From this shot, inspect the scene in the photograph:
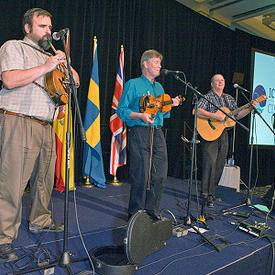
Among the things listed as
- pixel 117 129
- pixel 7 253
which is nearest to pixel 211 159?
pixel 117 129

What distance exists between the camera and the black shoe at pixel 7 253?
193cm

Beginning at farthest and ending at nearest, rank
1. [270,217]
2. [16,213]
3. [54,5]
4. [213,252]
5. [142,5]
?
[142,5] < [54,5] < [270,217] < [213,252] < [16,213]

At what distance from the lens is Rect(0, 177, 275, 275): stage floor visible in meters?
1.97

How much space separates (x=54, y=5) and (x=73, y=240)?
3.41 metres

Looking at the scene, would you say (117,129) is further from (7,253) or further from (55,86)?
(7,253)

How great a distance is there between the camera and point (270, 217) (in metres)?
3.42

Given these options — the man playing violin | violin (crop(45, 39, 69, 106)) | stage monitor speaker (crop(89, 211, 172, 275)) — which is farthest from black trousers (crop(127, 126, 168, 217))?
violin (crop(45, 39, 69, 106))

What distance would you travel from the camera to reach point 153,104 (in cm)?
264

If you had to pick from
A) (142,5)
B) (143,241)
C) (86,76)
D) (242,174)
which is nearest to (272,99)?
(242,174)

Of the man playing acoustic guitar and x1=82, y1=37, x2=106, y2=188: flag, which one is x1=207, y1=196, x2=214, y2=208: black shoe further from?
x1=82, y1=37, x2=106, y2=188: flag

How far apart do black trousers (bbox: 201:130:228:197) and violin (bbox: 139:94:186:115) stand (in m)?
1.36

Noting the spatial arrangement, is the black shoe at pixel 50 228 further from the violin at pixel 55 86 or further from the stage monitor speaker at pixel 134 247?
the violin at pixel 55 86

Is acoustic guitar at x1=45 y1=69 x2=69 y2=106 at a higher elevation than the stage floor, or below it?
higher

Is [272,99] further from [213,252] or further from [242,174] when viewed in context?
[213,252]
